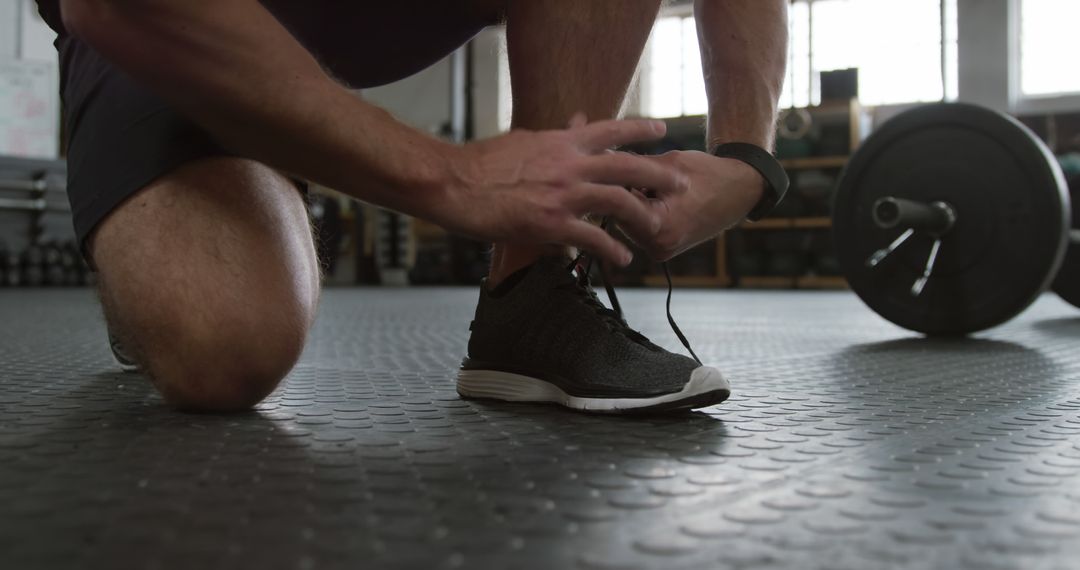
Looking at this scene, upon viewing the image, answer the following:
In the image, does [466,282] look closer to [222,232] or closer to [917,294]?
[917,294]

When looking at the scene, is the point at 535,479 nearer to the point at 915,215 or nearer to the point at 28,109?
the point at 915,215

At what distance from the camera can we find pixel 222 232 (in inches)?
31.8

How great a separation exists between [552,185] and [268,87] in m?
0.19

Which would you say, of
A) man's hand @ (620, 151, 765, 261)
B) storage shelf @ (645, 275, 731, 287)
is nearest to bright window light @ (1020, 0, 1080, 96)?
storage shelf @ (645, 275, 731, 287)

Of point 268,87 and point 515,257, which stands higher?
point 268,87

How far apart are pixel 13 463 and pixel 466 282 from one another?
6.10 meters

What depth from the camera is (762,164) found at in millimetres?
771

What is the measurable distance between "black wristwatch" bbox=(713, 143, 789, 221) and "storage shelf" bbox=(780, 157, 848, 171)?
4.94 metres

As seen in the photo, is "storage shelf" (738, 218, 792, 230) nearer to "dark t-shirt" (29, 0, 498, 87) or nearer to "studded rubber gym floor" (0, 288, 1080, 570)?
"studded rubber gym floor" (0, 288, 1080, 570)

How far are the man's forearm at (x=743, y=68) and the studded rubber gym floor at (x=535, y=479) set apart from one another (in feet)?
0.86

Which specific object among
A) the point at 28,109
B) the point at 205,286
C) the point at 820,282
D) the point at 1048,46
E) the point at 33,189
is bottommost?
the point at 820,282

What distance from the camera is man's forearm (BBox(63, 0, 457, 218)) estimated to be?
557 mm

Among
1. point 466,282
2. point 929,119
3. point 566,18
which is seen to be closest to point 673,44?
point 466,282

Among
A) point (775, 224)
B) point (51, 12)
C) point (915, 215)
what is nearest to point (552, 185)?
point (51, 12)
